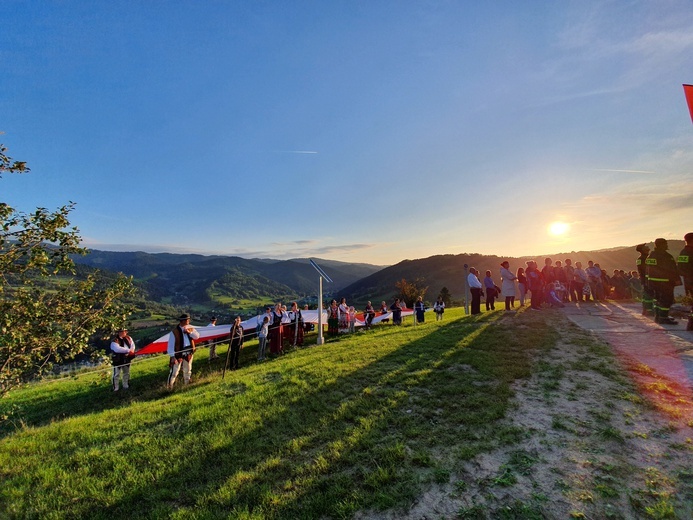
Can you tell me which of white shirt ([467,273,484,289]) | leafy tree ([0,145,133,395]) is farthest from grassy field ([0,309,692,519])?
white shirt ([467,273,484,289])

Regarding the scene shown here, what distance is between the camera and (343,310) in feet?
61.1

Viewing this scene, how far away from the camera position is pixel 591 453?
14.4 ft

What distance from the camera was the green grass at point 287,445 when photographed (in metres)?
4.12

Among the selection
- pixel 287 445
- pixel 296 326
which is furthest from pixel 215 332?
pixel 287 445

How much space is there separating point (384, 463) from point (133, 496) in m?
3.42

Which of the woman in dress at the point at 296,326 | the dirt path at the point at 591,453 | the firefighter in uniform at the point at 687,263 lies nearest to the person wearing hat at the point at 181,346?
the woman in dress at the point at 296,326

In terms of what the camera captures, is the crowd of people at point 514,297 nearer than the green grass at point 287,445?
No

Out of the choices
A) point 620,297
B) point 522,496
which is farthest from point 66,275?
point 620,297

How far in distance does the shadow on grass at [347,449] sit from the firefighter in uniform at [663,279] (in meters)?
6.57

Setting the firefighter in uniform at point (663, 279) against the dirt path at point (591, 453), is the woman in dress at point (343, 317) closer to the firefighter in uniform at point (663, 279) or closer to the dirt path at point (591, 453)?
the dirt path at point (591, 453)

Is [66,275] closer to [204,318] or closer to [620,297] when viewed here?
[620,297]

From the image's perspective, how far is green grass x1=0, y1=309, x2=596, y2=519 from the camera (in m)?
4.12

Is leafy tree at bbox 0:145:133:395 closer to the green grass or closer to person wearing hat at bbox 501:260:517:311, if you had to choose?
the green grass

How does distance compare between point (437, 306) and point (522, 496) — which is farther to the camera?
point (437, 306)
